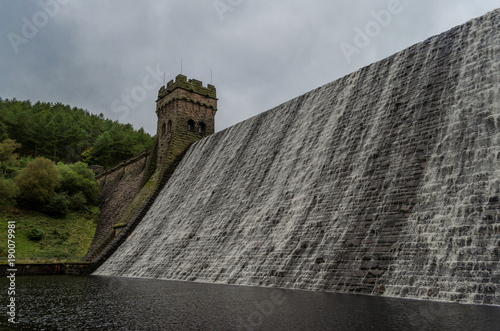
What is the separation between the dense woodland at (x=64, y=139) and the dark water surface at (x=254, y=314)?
53.2 m

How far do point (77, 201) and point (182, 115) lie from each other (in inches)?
534

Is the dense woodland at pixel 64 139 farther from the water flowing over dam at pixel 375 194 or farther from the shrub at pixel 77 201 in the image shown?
the water flowing over dam at pixel 375 194

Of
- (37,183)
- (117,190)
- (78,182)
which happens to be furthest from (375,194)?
(78,182)

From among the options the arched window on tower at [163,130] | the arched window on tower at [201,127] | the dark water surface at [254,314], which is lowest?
the dark water surface at [254,314]

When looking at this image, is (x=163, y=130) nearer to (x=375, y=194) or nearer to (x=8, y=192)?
(x=8, y=192)

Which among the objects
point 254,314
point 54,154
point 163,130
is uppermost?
point 54,154

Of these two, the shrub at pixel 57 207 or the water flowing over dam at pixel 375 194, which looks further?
the shrub at pixel 57 207

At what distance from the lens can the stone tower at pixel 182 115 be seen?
1266 inches

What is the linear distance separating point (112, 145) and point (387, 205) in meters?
55.8

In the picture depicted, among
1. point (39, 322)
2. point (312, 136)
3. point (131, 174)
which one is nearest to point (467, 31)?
point (312, 136)

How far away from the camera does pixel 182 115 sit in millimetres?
32906

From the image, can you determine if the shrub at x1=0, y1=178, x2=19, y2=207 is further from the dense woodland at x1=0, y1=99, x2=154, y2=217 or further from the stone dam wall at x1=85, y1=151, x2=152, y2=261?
the stone dam wall at x1=85, y1=151, x2=152, y2=261

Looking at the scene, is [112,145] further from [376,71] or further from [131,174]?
[376,71]

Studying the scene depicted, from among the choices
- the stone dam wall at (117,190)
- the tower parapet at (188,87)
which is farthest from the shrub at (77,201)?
the tower parapet at (188,87)
